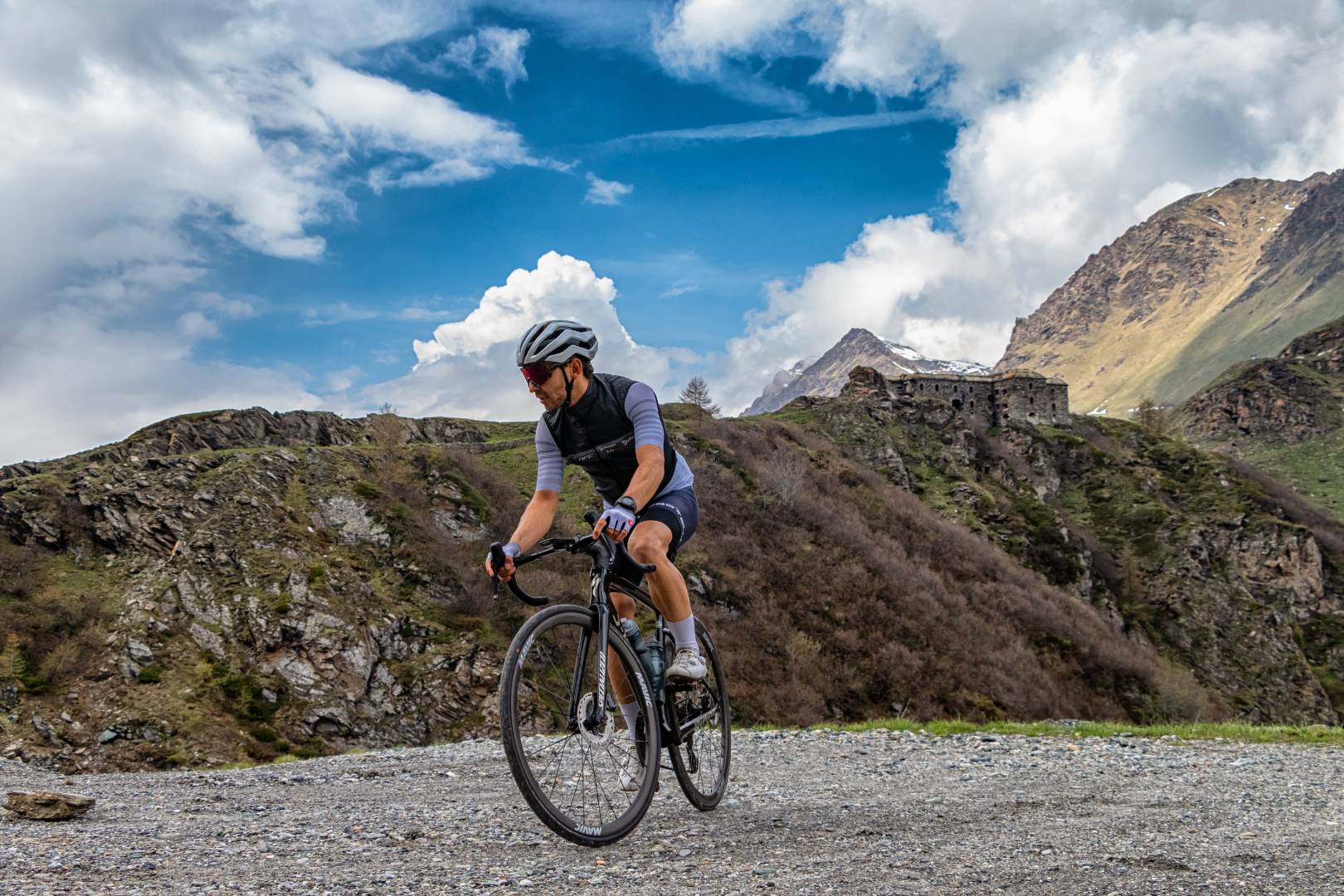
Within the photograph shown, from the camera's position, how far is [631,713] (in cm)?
602

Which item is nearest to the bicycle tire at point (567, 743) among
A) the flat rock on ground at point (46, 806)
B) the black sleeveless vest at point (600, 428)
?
the black sleeveless vest at point (600, 428)

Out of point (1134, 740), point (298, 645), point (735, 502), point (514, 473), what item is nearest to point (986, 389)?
point (735, 502)

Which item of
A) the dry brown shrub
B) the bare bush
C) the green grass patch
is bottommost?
the dry brown shrub

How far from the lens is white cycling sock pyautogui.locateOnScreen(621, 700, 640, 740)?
5.99 m

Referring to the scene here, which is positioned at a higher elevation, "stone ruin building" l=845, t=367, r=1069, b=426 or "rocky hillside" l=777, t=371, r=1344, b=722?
"stone ruin building" l=845, t=367, r=1069, b=426

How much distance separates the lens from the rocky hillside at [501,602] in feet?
92.4

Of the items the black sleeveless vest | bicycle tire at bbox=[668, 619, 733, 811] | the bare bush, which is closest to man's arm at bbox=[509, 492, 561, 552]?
the black sleeveless vest

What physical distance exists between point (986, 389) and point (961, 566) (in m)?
74.6

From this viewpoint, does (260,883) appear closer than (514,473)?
Yes

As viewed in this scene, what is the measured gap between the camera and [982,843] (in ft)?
17.3

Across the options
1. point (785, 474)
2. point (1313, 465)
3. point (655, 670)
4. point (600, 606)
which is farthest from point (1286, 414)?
point (600, 606)

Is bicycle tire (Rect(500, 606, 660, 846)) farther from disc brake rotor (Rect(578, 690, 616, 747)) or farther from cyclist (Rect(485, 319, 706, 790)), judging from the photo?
cyclist (Rect(485, 319, 706, 790))

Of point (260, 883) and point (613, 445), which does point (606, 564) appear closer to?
point (613, 445)

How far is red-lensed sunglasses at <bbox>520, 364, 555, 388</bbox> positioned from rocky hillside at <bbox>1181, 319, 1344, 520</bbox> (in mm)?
153716
